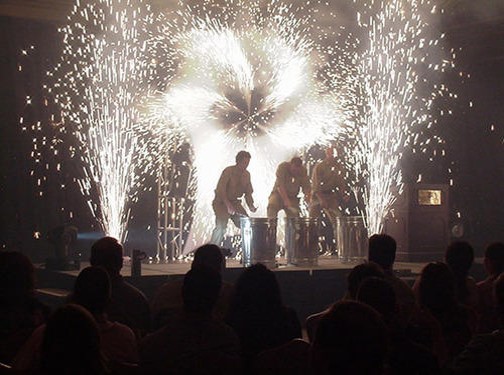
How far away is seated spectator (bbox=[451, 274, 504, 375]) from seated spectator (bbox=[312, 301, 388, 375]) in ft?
3.42

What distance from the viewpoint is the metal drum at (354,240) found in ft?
37.4

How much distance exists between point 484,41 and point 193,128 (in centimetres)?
486

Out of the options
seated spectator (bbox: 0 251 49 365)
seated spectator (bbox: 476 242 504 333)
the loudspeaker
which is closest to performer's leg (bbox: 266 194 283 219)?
the loudspeaker

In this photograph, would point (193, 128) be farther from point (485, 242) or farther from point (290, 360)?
point (290, 360)

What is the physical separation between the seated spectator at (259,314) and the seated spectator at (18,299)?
93 cm

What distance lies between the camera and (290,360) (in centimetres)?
341

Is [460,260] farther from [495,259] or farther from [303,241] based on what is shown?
[303,241]

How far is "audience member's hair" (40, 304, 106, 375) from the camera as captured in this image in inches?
110

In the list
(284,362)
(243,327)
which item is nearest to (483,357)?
(284,362)

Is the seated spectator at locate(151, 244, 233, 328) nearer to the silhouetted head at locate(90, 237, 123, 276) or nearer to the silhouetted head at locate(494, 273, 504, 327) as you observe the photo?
→ the silhouetted head at locate(90, 237, 123, 276)

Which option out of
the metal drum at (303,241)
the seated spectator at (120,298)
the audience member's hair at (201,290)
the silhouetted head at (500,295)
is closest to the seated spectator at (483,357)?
the silhouetted head at (500,295)

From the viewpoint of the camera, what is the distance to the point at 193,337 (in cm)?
389

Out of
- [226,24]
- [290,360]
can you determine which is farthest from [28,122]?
[290,360]

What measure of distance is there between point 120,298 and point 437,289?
1717mm
